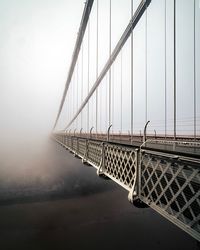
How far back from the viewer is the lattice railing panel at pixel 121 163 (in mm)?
4198

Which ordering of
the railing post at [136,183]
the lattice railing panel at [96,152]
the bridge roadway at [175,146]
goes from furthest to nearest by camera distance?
the lattice railing panel at [96,152] → the railing post at [136,183] → the bridge roadway at [175,146]

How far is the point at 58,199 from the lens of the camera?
122ft

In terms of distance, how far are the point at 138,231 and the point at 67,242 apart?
8.00 meters

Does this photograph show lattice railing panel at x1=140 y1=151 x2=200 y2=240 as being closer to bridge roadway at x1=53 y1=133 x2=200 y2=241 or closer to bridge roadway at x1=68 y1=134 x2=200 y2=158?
bridge roadway at x1=53 y1=133 x2=200 y2=241

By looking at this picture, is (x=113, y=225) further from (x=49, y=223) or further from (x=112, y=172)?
(x=112, y=172)

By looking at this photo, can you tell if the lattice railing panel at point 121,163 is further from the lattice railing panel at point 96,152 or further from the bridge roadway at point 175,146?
the lattice railing panel at point 96,152

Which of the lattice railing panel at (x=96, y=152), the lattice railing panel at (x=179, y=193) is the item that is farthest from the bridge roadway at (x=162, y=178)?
the lattice railing panel at (x=96, y=152)

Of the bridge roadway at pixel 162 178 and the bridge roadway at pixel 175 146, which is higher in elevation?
the bridge roadway at pixel 175 146

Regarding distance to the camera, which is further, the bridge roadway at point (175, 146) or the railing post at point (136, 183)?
the railing post at point (136, 183)

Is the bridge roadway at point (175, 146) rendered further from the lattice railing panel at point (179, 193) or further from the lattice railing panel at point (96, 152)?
the lattice railing panel at point (96, 152)

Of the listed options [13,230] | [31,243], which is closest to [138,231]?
[31,243]

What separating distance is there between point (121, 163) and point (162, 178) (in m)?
0.94

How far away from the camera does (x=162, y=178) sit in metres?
4.46

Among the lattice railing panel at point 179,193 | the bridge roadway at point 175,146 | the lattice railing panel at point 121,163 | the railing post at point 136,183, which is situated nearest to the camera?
the lattice railing panel at point 179,193
